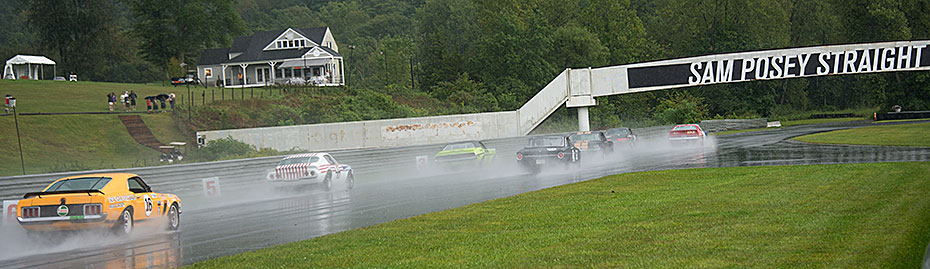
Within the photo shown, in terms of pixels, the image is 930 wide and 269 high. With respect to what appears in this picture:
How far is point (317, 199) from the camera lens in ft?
70.5

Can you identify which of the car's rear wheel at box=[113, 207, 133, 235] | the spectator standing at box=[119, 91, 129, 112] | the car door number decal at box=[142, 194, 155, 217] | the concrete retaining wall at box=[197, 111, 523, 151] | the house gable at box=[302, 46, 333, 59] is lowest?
the car's rear wheel at box=[113, 207, 133, 235]

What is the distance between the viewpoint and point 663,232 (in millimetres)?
10898

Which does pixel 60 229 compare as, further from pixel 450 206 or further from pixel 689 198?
pixel 689 198

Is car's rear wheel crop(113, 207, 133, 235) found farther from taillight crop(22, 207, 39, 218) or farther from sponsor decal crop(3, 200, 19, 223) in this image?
sponsor decal crop(3, 200, 19, 223)

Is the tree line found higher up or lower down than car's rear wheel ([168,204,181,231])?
higher up

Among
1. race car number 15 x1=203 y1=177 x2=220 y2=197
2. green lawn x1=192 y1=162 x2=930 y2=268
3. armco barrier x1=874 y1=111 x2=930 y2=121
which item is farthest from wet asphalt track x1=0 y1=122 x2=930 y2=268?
armco barrier x1=874 y1=111 x2=930 y2=121

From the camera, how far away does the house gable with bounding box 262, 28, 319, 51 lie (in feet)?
244

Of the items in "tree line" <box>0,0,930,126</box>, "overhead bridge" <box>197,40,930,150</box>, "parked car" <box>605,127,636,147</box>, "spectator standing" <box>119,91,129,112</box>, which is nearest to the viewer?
"overhead bridge" <box>197,40,930,150</box>

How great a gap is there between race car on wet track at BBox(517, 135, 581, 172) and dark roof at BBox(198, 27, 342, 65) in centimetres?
4619

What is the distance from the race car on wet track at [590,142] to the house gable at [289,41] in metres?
45.5

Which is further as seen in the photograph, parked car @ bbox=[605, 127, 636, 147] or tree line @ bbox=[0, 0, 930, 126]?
tree line @ bbox=[0, 0, 930, 126]

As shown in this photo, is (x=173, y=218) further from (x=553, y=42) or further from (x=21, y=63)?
(x=553, y=42)

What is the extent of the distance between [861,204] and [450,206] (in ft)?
26.3

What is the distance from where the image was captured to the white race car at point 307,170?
23.5m
